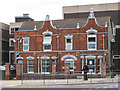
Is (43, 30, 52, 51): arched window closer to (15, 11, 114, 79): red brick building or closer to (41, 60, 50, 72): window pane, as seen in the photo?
(15, 11, 114, 79): red brick building

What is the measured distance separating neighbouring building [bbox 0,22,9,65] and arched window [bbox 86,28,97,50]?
33.1 meters

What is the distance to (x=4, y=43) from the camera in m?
62.7

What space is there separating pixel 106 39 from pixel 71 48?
4779mm

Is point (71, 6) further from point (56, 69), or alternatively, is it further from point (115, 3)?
point (56, 69)

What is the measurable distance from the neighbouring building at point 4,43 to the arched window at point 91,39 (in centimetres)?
3305

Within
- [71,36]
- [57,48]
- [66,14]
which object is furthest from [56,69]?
[66,14]

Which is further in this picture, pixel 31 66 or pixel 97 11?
pixel 97 11

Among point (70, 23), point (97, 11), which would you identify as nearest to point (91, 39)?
point (70, 23)

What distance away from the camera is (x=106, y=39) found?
3131 cm

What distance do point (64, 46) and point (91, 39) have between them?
12.3 ft

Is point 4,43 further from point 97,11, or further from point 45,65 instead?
point 45,65

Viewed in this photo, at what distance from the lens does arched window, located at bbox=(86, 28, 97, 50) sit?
3159cm

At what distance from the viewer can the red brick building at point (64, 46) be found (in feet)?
103

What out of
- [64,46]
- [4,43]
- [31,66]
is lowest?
[31,66]
